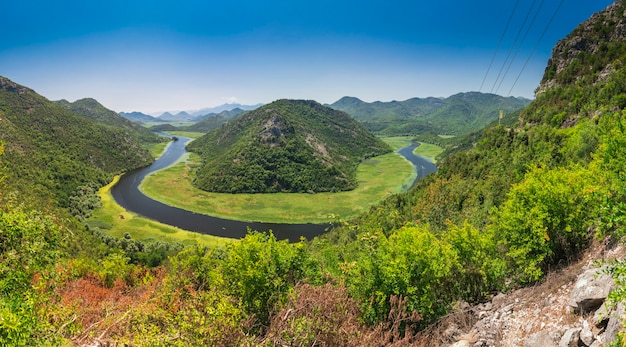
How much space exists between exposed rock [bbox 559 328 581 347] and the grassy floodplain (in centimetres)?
8305

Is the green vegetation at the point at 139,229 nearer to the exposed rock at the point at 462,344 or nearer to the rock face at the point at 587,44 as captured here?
the exposed rock at the point at 462,344

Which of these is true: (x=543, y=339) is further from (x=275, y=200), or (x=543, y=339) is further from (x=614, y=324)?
(x=275, y=200)

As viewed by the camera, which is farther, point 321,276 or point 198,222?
point 198,222

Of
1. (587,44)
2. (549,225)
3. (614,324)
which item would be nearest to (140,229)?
(549,225)

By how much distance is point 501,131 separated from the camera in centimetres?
7838

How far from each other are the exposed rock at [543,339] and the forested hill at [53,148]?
9925 centimetres

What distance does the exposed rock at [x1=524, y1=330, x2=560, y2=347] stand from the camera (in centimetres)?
→ 1123

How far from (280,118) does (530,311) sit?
574 ft

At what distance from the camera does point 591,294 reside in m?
11.7

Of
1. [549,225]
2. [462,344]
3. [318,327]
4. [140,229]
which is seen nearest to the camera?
[318,327]

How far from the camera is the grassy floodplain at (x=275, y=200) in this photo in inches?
4013

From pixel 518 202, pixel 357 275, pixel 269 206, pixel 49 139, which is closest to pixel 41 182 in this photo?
pixel 49 139

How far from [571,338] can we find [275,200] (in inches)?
4402

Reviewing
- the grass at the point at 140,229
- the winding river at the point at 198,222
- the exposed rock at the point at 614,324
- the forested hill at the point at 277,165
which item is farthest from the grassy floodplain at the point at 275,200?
the exposed rock at the point at 614,324
